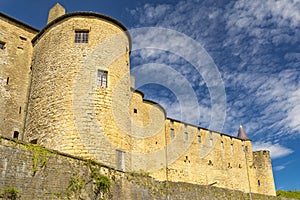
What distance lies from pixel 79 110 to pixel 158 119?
13.6 meters

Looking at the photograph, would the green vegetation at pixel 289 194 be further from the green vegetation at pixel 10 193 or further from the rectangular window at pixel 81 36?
the green vegetation at pixel 10 193

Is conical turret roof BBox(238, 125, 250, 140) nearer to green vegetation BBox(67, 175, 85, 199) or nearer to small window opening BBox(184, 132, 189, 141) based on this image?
small window opening BBox(184, 132, 189, 141)

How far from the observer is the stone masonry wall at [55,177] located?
8.59 metres

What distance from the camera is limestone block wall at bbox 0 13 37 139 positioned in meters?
16.0

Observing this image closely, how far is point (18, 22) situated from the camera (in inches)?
713

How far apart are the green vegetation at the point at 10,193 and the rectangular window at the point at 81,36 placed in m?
9.16

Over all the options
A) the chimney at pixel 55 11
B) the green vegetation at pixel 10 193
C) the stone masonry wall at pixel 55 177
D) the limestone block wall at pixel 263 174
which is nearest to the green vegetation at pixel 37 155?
the stone masonry wall at pixel 55 177

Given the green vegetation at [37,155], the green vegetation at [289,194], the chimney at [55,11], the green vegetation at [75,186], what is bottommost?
the green vegetation at [75,186]

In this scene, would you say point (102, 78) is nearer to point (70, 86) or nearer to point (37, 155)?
point (70, 86)

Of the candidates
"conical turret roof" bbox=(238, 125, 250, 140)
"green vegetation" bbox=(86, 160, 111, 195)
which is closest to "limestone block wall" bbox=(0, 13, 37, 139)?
"green vegetation" bbox=(86, 160, 111, 195)

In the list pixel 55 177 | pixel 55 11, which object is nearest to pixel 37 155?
pixel 55 177

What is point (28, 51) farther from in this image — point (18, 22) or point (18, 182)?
point (18, 182)

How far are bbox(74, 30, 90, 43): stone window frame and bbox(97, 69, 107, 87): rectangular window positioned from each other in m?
1.90

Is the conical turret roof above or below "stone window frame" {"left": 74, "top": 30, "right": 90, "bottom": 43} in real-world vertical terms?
above
